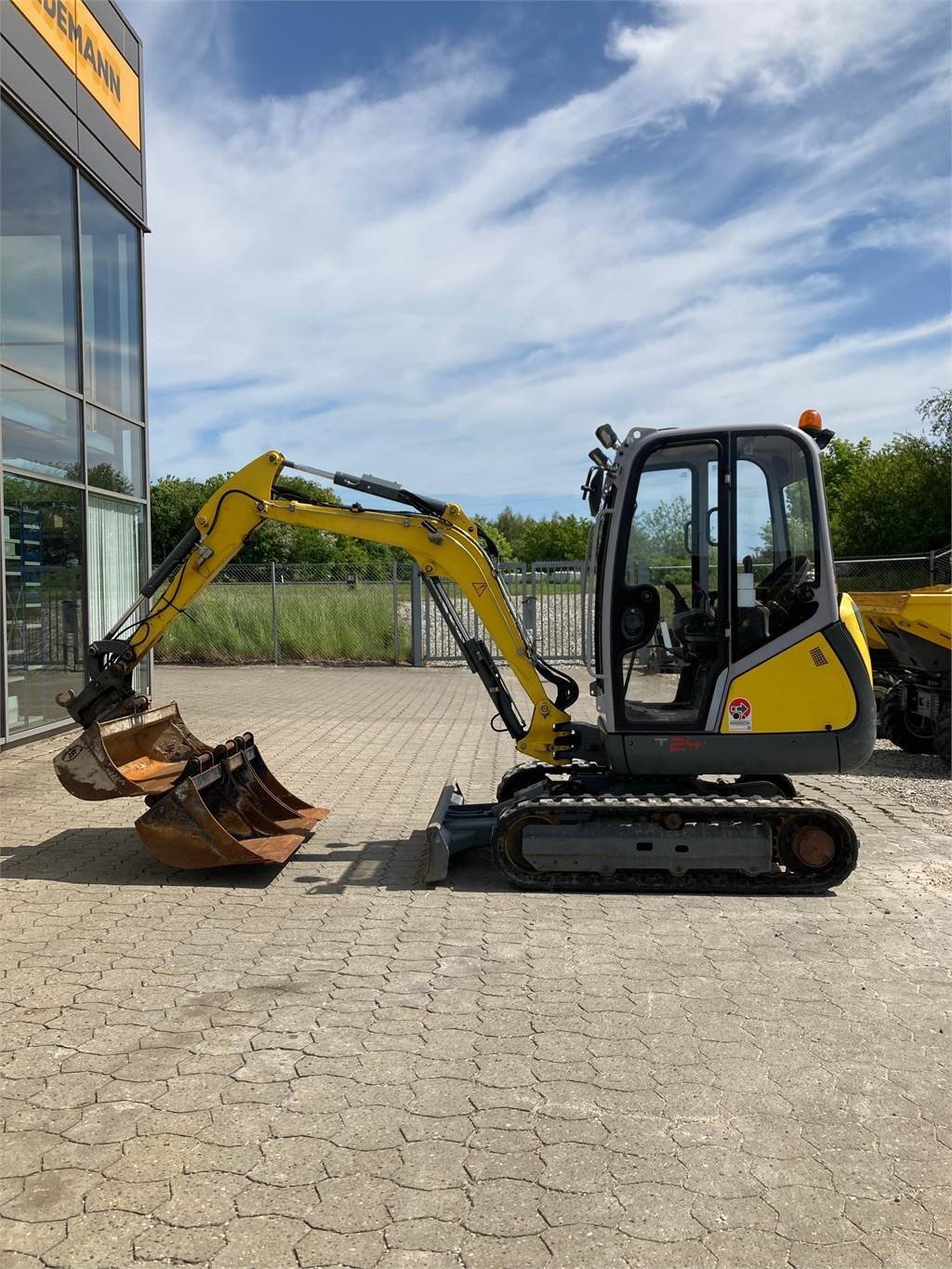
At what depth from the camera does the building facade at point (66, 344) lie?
10.3 meters

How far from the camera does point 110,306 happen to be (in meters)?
12.7

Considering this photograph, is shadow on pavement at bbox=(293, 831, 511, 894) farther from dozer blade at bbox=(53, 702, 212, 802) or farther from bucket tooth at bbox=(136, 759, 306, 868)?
dozer blade at bbox=(53, 702, 212, 802)

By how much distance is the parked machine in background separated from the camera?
1003 cm

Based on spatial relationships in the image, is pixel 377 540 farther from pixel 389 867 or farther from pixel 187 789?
pixel 389 867

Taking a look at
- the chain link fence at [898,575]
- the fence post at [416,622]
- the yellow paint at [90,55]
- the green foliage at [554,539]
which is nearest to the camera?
the yellow paint at [90,55]

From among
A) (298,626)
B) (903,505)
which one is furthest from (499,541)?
(298,626)

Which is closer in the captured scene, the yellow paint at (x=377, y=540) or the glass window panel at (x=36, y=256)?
the yellow paint at (x=377, y=540)

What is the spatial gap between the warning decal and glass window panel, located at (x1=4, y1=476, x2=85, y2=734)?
7160 mm

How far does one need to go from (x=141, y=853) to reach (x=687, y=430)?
14.6ft

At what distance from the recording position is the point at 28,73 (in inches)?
405

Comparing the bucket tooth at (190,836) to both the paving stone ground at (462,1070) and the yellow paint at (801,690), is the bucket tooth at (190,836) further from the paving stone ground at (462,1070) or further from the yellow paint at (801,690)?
the yellow paint at (801,690)

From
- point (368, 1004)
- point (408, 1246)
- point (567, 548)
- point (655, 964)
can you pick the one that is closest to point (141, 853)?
point (368, 1004)

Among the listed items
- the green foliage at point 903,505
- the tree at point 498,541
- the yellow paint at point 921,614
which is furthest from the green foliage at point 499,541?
the green foliage at point 903,505

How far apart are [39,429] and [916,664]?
9.70 metres
